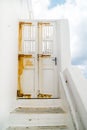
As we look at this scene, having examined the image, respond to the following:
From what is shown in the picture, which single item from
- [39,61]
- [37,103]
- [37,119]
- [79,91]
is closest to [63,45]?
[39,61]

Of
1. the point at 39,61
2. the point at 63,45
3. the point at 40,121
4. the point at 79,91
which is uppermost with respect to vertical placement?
the point at 63,45

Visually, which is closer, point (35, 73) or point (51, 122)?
point (51, 122)

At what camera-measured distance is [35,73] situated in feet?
17.0

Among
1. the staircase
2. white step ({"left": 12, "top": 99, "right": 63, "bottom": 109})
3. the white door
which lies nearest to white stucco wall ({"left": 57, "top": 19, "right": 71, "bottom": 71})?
the white door

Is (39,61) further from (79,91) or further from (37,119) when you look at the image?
(79,91)

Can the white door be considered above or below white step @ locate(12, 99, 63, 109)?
above

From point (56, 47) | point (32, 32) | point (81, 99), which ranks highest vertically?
point (32, 32)

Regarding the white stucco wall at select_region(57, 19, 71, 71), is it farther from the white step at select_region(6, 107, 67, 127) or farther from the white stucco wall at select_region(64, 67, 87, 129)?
the white step at select_region(6, 107, 67, 127)

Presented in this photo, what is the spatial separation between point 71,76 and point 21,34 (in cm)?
221

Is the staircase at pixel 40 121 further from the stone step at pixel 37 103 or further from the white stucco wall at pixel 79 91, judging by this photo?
the stone step at pixel 37 103

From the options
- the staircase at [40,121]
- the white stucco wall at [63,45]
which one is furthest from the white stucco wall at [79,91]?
the white stucco wall at [63,45]

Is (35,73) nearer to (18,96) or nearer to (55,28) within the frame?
(18,96)

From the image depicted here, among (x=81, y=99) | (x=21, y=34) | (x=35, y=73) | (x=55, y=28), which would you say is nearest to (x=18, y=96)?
(x=35, y=73)

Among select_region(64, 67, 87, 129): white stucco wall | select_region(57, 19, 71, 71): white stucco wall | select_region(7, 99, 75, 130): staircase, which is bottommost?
select_region(7, 99, 75, 130): staircase
